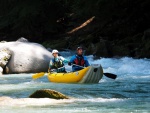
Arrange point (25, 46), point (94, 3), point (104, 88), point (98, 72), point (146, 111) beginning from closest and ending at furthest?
point (146, 111)
point (104, 88)
point (98, 72)
point (25, 46)
point (94, 3)

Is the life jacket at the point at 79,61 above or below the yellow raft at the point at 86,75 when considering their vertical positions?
above

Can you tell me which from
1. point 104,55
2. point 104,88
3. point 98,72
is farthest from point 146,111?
point 104,55

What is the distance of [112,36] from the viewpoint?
23453 mm

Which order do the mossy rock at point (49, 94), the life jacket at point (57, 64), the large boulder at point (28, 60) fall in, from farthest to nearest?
A: the large boulder at point (28, 60) < the life jacket at point (57, 64) < the mossy rock at point (49, 94)

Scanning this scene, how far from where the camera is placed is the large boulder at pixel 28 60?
16266mm

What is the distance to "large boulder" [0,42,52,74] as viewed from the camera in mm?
16266

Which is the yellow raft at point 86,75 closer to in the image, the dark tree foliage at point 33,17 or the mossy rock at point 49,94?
the mossy rock at point 49,94

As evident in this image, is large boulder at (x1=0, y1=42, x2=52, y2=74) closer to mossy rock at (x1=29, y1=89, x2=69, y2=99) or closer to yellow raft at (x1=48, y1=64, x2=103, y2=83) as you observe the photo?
yellow raft at (x1=48, y1=64, x2=103, y2=83)

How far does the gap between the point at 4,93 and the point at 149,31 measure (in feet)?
37.6

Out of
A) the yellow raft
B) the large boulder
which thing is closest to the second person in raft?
the yellow raft

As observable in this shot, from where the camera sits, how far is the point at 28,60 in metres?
16.4

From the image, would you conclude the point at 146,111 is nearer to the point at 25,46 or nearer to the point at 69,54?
the point at 25,46

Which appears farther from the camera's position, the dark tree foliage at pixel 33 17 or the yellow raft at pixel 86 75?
the dark tree foliage at pixel 33 17

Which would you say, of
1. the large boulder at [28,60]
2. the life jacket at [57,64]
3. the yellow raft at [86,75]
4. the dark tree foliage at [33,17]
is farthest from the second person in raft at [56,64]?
the dark tree foliage at [33,17]
